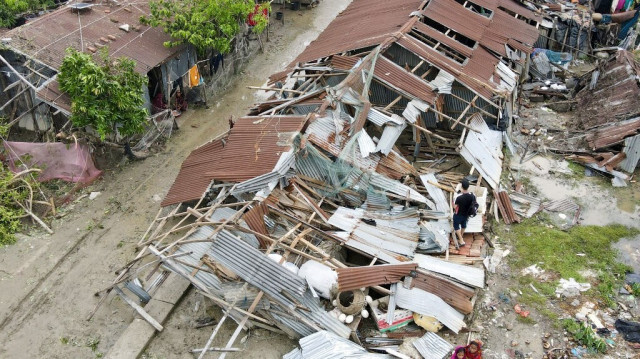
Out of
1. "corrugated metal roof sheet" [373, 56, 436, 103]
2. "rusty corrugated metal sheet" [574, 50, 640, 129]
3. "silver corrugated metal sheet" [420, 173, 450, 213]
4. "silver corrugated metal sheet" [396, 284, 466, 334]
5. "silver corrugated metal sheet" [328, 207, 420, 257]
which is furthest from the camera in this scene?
"rusty corrugated metal sheet" [574, 50, 640, 129]

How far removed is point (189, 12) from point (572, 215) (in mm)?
14059

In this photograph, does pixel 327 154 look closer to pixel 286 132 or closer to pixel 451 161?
pixel 286 132

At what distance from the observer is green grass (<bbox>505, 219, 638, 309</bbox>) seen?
1138 cm

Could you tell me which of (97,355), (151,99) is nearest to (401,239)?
(97,355)

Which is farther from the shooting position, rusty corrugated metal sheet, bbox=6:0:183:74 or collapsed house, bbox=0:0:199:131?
rusty corrugated metal sheet, bbox=6:0:183:74

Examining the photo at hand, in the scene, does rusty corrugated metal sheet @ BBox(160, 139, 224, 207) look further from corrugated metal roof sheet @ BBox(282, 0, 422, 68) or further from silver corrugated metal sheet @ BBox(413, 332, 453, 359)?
silver corrugated metal sheet @ BBox(413, 332, 453, 359)

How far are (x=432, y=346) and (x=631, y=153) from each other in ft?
30.4

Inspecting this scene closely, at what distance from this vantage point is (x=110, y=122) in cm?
1465

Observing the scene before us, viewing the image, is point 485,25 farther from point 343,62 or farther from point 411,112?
point 411,112

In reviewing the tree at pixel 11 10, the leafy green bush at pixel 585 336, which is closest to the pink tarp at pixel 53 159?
the tree at pixel 11 10

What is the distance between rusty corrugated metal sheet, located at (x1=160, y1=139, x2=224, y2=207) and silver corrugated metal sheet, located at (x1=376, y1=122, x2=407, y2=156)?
430cm

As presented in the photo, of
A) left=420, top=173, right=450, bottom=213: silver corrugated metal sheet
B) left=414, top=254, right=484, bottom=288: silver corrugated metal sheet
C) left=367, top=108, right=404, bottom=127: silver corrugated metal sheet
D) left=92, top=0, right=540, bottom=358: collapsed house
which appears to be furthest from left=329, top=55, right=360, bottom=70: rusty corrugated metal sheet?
left=414, top=254, right=484, bottom=288: silver corrugated metal sheet

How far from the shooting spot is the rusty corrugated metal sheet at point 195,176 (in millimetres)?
12773

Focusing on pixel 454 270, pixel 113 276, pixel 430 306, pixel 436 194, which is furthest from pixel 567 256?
pixel 113 276
